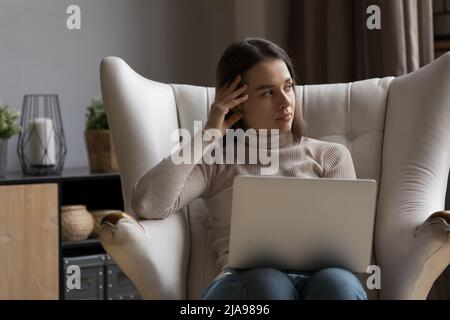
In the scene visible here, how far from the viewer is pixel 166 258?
1951mm

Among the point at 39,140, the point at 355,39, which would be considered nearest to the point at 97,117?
the point at 39,140

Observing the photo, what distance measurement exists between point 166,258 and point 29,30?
60.7 inches

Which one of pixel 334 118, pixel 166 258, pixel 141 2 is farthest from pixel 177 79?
pixel 166 258

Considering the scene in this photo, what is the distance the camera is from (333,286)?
63.4 inches

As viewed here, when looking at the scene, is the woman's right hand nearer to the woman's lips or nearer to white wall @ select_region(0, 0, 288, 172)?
the woman's lips

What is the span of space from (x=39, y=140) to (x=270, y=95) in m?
1.26

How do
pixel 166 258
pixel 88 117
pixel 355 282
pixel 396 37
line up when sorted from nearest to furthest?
pixel 355 282
pixel 166 258
pixel 396 37
pixel 88 117

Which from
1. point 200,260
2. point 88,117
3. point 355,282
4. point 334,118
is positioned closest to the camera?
point 355,282

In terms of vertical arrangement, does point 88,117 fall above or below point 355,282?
above

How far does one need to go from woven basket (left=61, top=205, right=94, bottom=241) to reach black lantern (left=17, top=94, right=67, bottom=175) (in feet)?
0.49

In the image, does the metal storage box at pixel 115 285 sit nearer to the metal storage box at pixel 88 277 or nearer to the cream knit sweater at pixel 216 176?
the metal storage box at pixel 88 277

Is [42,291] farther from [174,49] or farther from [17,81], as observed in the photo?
[174,49]

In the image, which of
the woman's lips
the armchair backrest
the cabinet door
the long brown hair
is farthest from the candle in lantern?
the woman's lips

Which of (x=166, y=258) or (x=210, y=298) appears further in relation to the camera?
(x=166, y=258)
